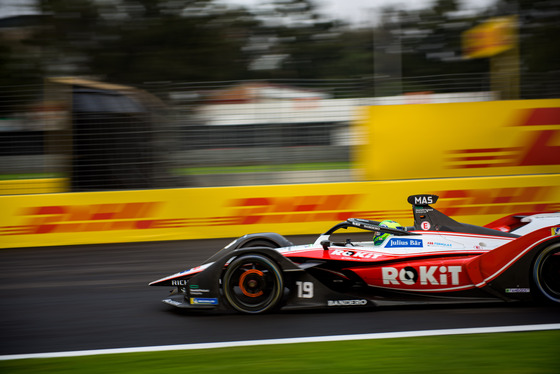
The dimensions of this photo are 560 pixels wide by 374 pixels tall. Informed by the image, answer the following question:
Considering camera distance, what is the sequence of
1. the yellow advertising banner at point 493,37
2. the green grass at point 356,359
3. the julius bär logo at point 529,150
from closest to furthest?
the green grass at point 356,359, the julius bär logo at point 529,150, the yellow advertising banner at point 493,37

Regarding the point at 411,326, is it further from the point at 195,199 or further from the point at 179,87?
the point at 179,87

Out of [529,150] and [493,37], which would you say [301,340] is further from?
[493,37]

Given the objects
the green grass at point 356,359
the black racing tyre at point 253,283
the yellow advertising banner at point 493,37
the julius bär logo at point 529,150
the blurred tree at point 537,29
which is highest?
the blurred tree at point 537,29

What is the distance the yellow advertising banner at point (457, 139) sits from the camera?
9508 millimetres

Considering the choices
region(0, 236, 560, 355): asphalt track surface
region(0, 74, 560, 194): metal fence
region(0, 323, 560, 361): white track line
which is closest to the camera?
region(0, 323, 560, 361): white track line

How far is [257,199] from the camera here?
925 centimetres

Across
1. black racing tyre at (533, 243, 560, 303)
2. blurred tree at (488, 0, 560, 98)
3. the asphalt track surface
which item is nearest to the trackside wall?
the asphalt track surface

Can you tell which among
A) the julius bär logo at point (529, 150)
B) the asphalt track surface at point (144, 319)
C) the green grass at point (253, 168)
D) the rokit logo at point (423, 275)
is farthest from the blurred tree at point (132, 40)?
the rokit logo at point (423, 275)

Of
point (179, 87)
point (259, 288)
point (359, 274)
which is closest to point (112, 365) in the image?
point (259, 288)

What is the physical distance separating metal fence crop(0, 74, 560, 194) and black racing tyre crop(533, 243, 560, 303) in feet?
15.5

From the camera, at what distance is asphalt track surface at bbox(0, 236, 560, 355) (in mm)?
4480

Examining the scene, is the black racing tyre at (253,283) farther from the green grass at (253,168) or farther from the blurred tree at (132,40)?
the blurred tree at (132,40)

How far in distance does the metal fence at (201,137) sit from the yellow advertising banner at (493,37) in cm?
204

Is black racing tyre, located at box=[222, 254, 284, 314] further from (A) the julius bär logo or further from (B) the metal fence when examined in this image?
(A) the julius bär logo
